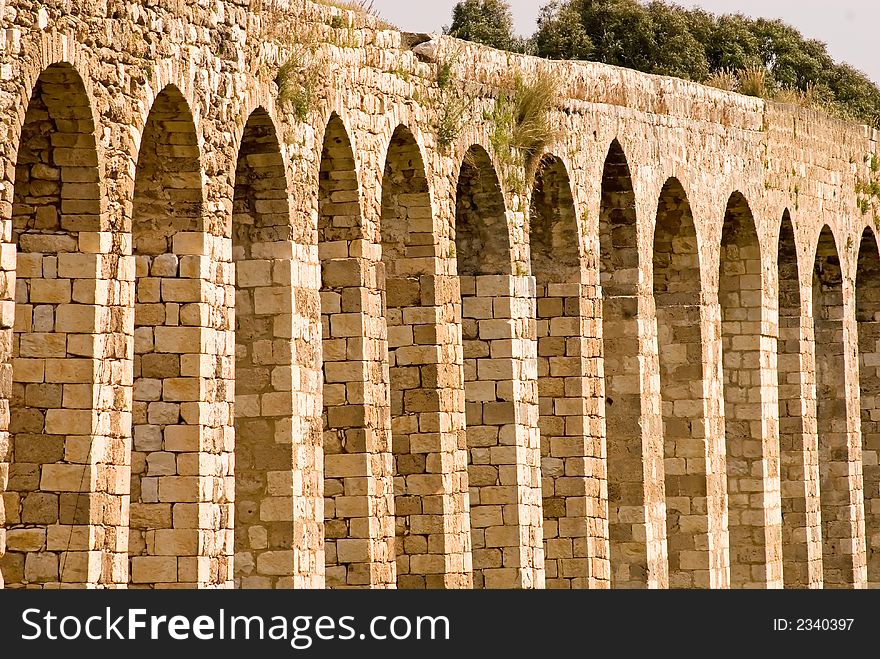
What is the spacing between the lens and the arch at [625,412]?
23625 millimetres

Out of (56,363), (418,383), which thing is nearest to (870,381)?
(418,383)

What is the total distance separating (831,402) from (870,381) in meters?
1.69

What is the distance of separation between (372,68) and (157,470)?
468cm

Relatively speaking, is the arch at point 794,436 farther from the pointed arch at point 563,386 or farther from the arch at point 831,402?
the pointed arch at point 563,386

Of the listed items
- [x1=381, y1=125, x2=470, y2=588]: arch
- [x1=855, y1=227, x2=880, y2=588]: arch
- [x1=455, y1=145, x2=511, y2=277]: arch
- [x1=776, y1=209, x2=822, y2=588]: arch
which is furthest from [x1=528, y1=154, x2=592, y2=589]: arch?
[x1=855, y1=227, x2=880, y2=588]: arch

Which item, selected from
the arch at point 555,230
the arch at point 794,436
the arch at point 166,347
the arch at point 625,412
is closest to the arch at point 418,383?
the arch at point 555,230

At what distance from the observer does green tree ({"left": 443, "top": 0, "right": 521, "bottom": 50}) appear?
44688 millimetres

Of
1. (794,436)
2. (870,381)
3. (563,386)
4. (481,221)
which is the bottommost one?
(794,436)

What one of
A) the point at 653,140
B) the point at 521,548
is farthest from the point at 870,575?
the point at 521,548

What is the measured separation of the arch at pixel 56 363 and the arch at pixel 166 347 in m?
1.00

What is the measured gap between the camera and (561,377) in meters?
22.7

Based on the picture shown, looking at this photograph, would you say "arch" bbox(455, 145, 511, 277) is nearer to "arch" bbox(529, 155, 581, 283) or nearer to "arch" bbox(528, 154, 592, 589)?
"arch" bbox(528, 154, 592, 589)

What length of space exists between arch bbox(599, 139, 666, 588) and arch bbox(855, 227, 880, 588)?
8180 millimetres

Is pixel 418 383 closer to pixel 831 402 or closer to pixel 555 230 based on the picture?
pixel 555 230
